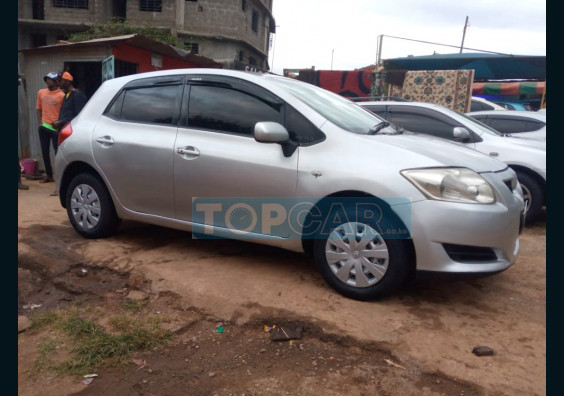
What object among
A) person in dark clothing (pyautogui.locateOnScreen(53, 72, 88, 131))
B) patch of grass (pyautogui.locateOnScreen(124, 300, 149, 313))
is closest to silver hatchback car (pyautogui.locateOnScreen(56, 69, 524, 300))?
patch of grass (pyautogui.locateOnScreen(124, 300, 149, 313))

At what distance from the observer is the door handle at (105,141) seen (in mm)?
4146

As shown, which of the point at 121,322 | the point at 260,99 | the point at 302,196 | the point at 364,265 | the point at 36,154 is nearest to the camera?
the point at 121,322

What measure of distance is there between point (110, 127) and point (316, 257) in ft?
7.78

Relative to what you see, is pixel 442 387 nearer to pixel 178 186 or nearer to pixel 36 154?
pixel 178 186

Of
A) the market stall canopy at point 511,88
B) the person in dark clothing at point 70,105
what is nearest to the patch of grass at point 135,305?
the person in dark clothing at point 70,105

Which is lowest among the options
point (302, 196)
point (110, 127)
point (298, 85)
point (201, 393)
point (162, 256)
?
point (201, 393)

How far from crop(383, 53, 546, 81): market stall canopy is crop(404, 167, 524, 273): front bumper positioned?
47.6 ft

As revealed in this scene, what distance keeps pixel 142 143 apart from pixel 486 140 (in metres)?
4.17

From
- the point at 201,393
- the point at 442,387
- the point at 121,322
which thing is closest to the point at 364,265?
the point at 442,387

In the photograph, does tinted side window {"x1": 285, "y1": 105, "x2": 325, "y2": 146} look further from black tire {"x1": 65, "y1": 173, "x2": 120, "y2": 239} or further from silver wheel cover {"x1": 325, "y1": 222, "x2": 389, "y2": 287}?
Result: black tire {"x1": 65, "y1": 173, "x2": 120, "y2": 239}

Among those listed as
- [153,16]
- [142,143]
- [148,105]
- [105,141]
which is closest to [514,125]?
[148,105]

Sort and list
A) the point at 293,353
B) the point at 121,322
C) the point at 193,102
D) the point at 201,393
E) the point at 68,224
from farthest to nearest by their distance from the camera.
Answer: the point at 68,224, the point at 193,102, the point at 121,322, the point at 293,353, the point at 201,393

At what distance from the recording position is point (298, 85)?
398cm

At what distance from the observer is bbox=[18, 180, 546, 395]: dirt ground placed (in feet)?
7.59
